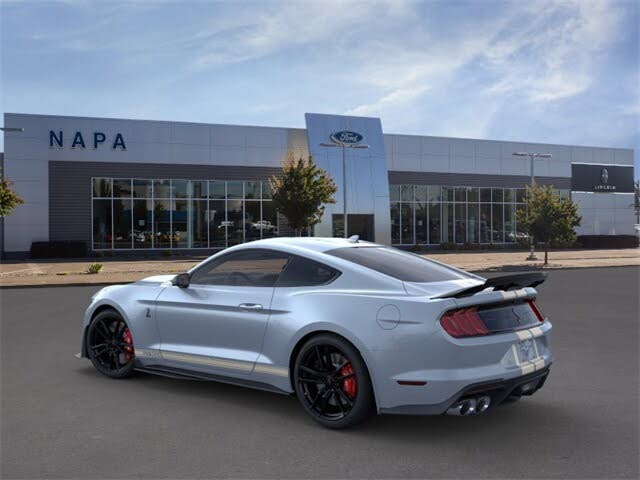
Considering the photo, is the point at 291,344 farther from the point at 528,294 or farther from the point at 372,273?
the point at 528,294

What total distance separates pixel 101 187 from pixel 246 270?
1230 inches

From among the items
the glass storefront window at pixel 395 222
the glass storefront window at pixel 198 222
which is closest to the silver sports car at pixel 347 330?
the glass storefront window at pixel 198 222

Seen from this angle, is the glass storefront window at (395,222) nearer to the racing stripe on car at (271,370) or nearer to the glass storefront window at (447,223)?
the glass storefront window at (447,223)

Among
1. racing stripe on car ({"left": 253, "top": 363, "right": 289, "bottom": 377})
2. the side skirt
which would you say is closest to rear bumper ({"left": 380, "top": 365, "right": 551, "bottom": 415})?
racing stripe on car ({"left": 253, "top": 363, "right": 289, "bottom": 377})

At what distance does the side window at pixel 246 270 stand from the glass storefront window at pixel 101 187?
101ft

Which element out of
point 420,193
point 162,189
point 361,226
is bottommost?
point 361,226

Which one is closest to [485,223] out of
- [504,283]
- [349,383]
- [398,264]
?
[398,264]

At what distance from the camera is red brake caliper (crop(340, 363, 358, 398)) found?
4.90m

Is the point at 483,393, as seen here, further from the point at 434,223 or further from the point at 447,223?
the point at 447,223

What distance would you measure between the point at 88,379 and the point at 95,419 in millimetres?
1554

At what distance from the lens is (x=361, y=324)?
4.83 meters

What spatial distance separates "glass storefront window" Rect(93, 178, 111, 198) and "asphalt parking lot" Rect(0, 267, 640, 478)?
1143 inches

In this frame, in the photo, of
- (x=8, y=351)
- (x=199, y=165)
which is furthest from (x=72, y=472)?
(x=199, y=165)

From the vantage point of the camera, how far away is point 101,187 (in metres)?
35.2
